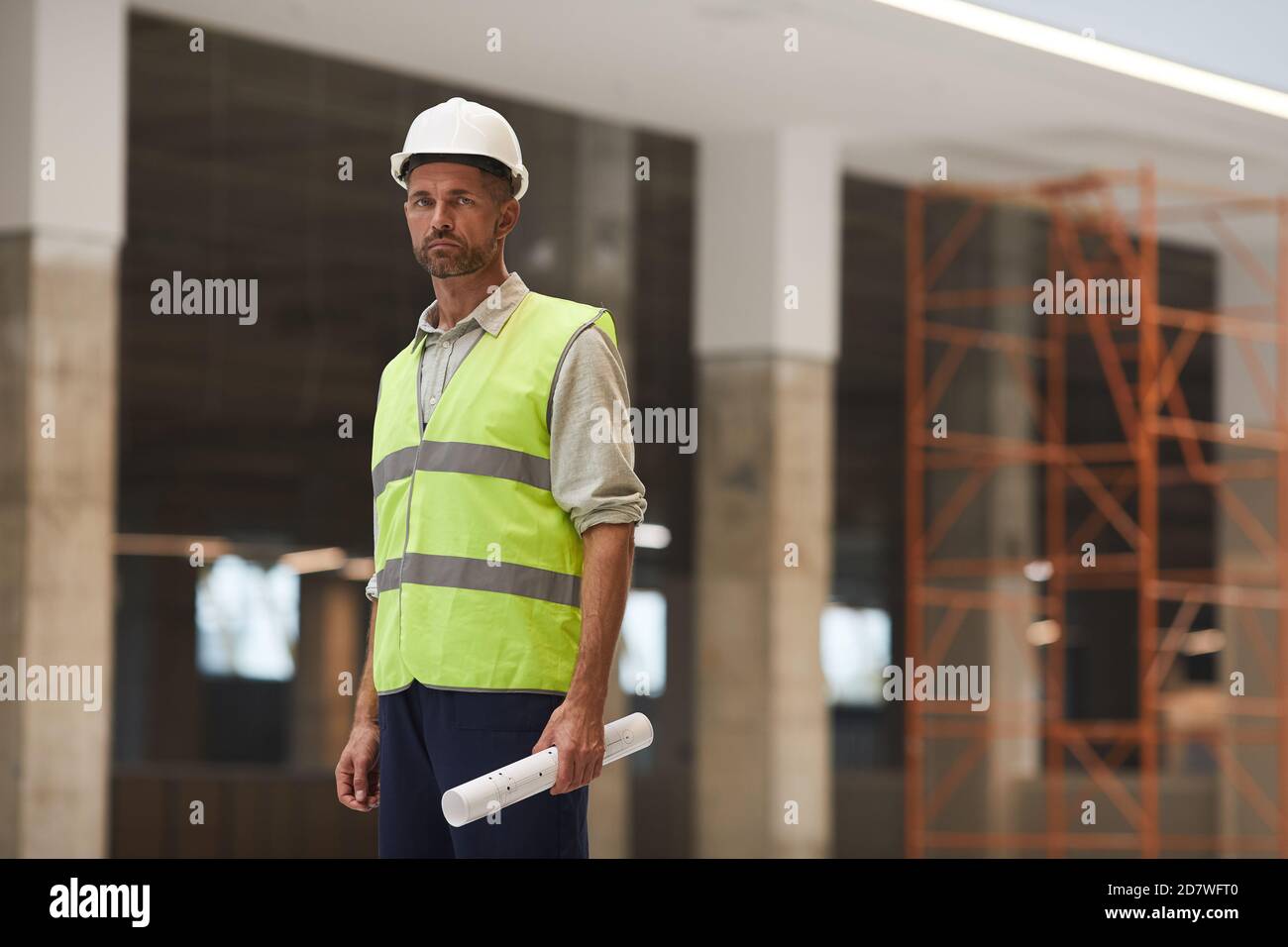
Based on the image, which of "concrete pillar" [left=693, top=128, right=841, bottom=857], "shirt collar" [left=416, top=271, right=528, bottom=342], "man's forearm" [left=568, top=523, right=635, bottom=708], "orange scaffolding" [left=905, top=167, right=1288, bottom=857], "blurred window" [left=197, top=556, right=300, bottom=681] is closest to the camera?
"man's forearm" [left=568, top=523, right=635, bottom=708]

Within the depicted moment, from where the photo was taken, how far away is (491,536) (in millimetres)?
3682

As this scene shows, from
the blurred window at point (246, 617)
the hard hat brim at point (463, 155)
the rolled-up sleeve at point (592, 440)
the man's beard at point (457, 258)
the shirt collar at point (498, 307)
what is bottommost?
the blurred window at point (246, 617)

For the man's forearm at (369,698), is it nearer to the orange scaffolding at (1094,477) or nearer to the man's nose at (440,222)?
the man's nose at (440,222)

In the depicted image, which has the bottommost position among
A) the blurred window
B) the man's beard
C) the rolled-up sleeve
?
the blurred window

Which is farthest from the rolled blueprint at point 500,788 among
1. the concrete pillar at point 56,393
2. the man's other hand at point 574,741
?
the concrete pillar at point 56,393

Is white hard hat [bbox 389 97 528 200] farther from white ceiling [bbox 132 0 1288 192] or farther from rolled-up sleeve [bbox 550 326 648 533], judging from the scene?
white ceiling [bbox 132 0 1288 192]

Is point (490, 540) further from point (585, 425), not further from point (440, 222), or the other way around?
point (440, 222)

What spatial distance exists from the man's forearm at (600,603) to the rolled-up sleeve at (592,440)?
0.03 meters

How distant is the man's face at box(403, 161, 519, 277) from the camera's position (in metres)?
3.71

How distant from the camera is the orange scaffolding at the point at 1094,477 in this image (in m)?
15.4

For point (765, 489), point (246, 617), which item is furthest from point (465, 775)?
point (246, 617)

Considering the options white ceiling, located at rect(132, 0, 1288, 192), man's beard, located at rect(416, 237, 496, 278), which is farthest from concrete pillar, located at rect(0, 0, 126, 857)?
man's beard, located at rect(416, 237, 496, 278)

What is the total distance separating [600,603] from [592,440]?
0.97 feet

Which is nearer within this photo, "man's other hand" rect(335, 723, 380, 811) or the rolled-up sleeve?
the rolled-up sleeve
